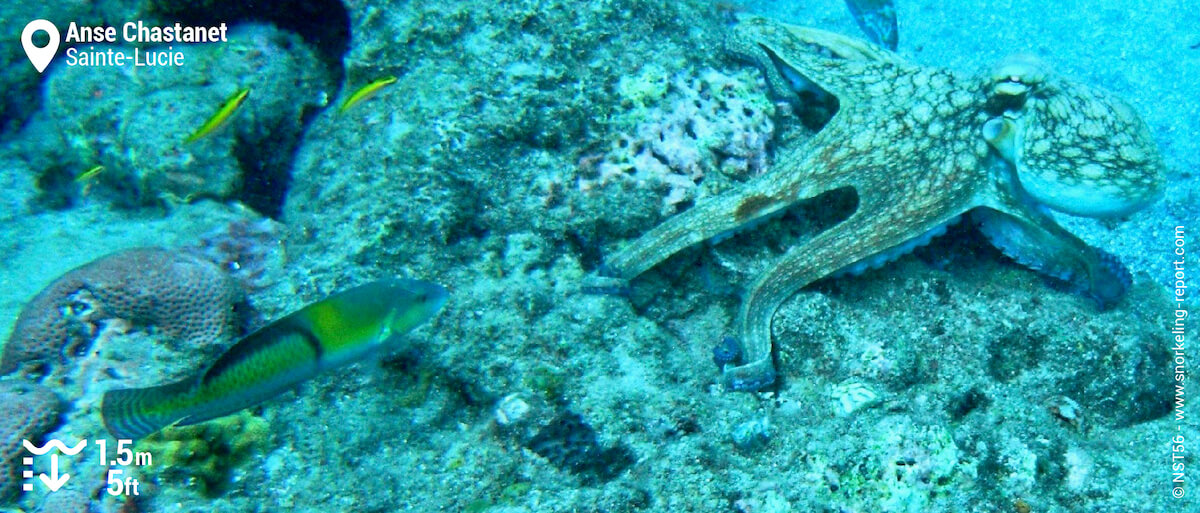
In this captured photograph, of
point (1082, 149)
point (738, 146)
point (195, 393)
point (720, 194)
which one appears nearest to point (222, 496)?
point (195, 393)

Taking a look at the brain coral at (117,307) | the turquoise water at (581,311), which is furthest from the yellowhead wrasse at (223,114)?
the brain coral at (117,307)

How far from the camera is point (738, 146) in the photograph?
3172 millimetres

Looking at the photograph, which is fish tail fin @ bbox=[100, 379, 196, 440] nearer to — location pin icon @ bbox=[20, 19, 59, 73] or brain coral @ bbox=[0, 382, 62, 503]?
brain coral @ bbox=[0, 382, 62, 503]

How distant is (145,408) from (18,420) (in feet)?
3.75

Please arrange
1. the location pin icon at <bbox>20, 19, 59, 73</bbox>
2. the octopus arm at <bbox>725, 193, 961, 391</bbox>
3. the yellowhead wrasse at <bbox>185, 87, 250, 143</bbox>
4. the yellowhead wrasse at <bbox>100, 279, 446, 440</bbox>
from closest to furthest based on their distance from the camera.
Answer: the yellowhead wrasse at <bbox>100, 279, 446, 440</bbox>
the octopus arm at <bbox>725, 193, 961, 391</bbox>
the yellowhead wrasse at <bbox>185, 87, 250, 143</bbox>
the location pin icon at <bbox>20, 19, 59, 73</bbox>

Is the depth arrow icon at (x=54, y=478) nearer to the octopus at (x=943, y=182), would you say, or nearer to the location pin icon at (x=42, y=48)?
the octopus at (x=943, y=182)

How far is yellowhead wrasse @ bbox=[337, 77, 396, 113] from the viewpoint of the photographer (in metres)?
3.45

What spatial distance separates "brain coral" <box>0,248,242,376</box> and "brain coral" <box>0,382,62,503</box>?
0.49 ft

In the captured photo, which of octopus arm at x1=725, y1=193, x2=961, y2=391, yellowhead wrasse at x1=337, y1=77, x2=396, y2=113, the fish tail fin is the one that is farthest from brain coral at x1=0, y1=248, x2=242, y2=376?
octopus arm at x1=725, y1=193, x2=961, y2=391

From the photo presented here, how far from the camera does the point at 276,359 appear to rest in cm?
195

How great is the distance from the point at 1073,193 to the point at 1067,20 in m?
3.92

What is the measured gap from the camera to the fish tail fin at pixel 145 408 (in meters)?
1.94

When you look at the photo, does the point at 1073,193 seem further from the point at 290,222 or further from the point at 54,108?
the point at 54,108

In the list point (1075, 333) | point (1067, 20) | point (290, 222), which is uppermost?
point (1067, 20)
